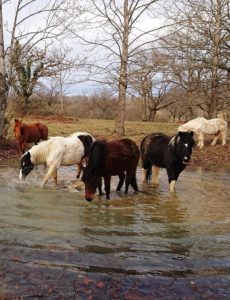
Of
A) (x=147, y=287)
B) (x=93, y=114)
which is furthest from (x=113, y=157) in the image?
(x=93, y=114)

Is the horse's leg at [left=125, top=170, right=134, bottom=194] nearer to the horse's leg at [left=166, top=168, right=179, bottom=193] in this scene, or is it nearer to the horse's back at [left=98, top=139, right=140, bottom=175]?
the horse's back at [left=98, top=139, right=140, bottom=175]

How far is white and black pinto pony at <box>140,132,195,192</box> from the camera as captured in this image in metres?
9.75

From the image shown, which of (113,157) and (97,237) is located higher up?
(113,157)

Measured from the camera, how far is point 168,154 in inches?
406

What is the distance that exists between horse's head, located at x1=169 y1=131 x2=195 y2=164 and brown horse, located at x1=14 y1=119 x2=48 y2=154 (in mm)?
6934

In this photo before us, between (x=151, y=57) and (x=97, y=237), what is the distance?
17831 mm

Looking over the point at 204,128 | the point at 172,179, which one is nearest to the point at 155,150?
the point at 172,179

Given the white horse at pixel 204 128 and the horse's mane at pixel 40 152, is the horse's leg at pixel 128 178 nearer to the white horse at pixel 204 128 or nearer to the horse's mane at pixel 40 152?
the horse's mane at pixel 40 152

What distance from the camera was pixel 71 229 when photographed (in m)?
6.68

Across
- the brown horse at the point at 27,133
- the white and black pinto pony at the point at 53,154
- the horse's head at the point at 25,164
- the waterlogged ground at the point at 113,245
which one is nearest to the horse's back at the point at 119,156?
the waterlogged ground at the point at 113,245

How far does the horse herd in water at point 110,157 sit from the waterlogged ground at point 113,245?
487 mm

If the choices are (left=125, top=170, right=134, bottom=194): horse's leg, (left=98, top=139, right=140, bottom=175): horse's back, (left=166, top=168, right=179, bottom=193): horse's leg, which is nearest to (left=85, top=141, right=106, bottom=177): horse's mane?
(left=98, top=139, right=140, bottom=175): horse's back

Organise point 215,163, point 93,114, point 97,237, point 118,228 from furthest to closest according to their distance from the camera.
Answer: point 93,114 < point 215,163 < point 118,228 < point 97,237

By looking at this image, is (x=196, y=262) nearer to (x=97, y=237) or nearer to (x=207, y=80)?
(x=97, y=237)
